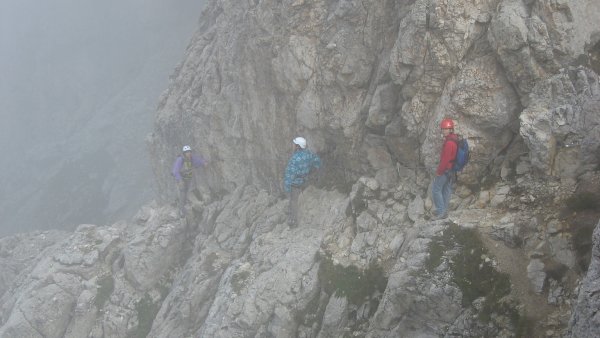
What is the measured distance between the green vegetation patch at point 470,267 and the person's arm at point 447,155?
1.83 meters

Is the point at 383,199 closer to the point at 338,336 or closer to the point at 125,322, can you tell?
the point at 338,336

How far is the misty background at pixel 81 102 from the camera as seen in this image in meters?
60.9

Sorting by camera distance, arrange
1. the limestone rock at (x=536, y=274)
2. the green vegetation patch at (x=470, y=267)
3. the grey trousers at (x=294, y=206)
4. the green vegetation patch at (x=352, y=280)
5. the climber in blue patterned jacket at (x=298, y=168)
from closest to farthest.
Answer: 1. the limestone rock at (x=536, y=274)
2. the green vegetation patch at (x=470, y=267)
3. the green vegetation patch at (x=352, y=280)
4. the climber in blue patterned jacket at (x=298, y=168)
5. the grey trousers at (x=294, y=206)

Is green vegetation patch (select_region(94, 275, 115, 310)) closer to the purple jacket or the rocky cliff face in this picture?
the rocky cliff face

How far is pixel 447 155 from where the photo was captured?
13836 mm

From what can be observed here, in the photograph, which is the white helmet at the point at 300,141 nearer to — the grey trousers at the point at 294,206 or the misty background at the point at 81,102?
the grey trousers at the point at 294,206

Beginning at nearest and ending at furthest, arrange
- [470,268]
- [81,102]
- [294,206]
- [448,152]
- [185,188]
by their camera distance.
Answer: [470,268]
[448,152]
[294,206]
[185,188]
[81,102]

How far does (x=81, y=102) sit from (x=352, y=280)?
7220 centimetres

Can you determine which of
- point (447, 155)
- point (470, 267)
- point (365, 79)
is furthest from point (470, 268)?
point (365, 79)

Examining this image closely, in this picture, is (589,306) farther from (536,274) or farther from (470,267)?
(470,267)

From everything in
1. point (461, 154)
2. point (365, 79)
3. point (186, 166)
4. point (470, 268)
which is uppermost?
point (365, 79)

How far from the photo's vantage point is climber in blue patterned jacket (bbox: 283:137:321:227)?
1878 centimetres

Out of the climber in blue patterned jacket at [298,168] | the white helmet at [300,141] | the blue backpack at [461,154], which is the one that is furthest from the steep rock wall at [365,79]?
the white helmet at [300,141]

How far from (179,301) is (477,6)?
723 inches
